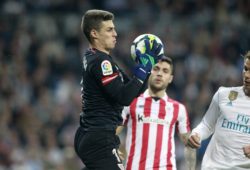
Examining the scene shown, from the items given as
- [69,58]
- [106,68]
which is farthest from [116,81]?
[69,58]

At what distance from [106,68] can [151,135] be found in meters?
1.93

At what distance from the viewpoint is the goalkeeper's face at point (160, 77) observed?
27.8 ft

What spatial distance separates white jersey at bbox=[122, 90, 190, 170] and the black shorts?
1683 millimetres

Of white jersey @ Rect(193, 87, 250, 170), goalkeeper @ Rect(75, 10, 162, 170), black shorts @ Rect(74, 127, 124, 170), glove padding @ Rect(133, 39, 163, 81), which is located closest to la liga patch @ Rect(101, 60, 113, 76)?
goalkeeper @ Rect(75, 10, 162, 170)

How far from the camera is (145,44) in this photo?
6.80 meters

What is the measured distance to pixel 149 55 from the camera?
6711 millimetres

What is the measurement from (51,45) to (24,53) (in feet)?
1.89

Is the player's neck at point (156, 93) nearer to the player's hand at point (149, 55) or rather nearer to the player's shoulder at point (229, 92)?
the player's shoulder at point (229, 92)

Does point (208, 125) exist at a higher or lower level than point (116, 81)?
lower

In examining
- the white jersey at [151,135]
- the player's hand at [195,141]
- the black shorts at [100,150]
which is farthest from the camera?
the white jersey at [151,135]

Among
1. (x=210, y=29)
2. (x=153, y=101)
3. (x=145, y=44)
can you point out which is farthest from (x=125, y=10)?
(x=145, y=44)

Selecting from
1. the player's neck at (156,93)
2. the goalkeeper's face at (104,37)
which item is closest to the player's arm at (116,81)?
→ the goalkeeper's face at (104,37)

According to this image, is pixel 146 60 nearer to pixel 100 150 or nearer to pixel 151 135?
pixel 100 150

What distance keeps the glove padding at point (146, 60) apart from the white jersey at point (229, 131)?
84 centimetres
